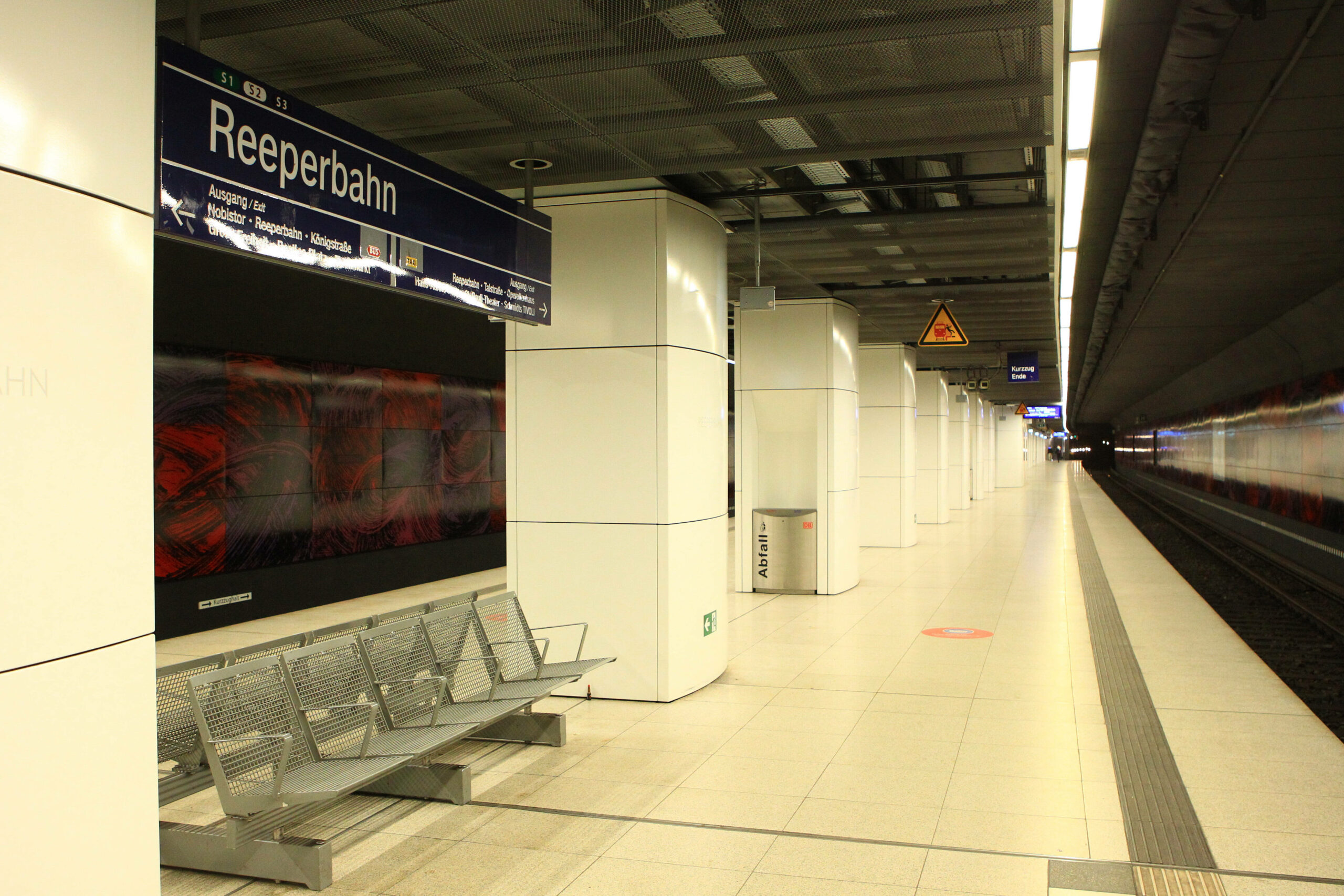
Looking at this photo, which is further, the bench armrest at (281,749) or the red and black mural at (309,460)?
the red and black mural at (309,460)

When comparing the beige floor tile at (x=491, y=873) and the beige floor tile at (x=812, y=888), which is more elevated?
the beige floor tile at (x=812, y=888)

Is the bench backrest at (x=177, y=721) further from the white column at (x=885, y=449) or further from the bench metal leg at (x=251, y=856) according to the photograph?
the white column at (x=885, y=449)

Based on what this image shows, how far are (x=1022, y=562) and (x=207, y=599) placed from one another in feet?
36.7

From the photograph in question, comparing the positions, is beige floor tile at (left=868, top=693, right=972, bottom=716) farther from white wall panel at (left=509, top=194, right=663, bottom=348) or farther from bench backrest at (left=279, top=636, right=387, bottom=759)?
bench backrest at (left=279, top=636, right=387, bottom=759)

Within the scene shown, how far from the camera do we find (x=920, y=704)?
22.2ft

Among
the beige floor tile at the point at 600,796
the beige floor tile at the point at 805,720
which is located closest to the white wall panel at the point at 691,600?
the beige floor tile at the point at 805,720

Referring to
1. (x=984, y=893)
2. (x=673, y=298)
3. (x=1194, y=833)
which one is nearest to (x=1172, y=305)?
(x=673, y=298)

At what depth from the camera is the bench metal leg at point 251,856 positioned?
12.7 ft

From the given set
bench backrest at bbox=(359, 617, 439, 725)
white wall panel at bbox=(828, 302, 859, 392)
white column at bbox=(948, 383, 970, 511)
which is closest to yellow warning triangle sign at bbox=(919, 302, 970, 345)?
white wall panel at bbox=(828, 302, 859, 392)

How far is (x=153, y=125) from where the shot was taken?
8.91 ft

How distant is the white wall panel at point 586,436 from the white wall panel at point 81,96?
4.37 metres

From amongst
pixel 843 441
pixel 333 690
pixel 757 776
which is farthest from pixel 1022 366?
pixel 333 690

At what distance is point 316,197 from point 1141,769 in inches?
194

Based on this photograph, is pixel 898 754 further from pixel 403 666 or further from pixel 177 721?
pixel 177 721
